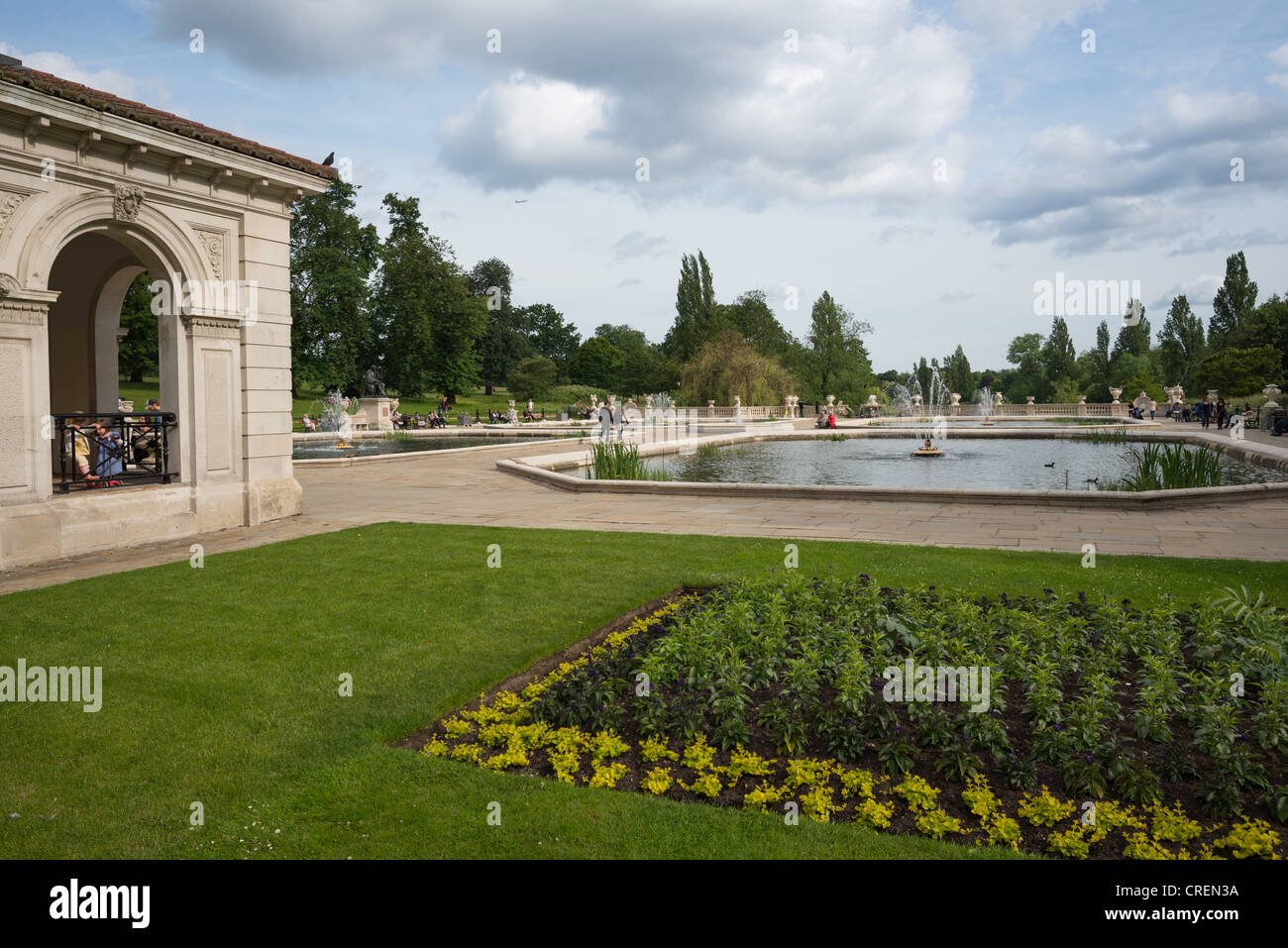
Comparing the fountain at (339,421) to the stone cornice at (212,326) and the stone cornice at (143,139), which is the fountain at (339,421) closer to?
the stone cornice at (212,326)

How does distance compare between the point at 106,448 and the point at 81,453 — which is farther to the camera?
the point at 81,453

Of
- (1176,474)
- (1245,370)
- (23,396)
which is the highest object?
(1245,370)

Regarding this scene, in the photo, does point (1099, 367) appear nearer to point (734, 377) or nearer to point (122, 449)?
point (734, 377)

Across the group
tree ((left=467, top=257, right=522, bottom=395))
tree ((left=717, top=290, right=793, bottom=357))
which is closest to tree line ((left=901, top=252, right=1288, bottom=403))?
tree ((left=717, top=290, right=793, bottom=357))

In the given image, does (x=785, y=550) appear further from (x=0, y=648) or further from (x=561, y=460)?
(x=561, y=460)

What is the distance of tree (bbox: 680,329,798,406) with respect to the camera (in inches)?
2379

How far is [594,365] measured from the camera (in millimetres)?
107625

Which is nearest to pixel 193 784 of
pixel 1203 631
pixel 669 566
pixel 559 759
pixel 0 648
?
pixel 559 759

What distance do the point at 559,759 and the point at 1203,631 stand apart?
15.7ft

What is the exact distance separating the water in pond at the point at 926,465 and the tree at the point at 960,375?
72434 mm

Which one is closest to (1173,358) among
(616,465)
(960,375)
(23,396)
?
(960,375)

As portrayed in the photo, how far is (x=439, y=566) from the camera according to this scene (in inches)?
365

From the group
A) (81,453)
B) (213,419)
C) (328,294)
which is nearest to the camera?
(213,419)

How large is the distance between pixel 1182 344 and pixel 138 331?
9019cm
